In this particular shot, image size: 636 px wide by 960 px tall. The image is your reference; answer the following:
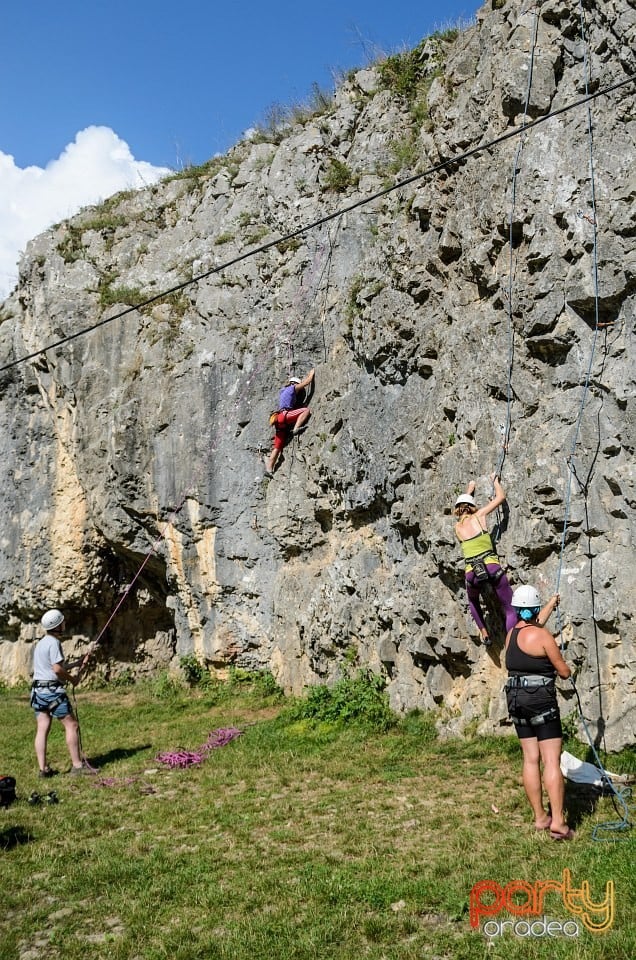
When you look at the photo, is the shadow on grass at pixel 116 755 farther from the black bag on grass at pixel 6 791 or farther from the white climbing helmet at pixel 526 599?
the white climbing helmet at pixel 526 599

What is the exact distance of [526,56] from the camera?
10.1m

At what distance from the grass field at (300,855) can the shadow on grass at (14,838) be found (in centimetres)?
3

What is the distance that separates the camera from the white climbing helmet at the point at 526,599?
658 cm

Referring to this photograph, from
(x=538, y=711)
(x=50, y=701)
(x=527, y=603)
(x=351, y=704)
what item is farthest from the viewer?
(x=351, y=704)

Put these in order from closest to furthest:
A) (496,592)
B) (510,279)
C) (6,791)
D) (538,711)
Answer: (538,711)
(6,791)
(496,592)
(510,279)

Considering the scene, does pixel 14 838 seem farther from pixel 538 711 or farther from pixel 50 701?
pixel 538 711

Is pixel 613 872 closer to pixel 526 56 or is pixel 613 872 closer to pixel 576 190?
pixel 576 190

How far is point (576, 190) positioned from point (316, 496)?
6.85 metres

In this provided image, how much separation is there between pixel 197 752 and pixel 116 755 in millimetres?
1416

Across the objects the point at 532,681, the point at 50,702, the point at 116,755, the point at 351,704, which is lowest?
the point at 116,755

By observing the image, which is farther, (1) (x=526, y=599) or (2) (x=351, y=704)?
(2) (x=351, y=704)

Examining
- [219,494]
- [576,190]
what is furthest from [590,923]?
[219,494]

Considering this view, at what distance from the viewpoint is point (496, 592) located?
9172mm

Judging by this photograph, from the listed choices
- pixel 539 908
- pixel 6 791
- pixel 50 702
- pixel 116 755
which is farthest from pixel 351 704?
pixel 539 908
